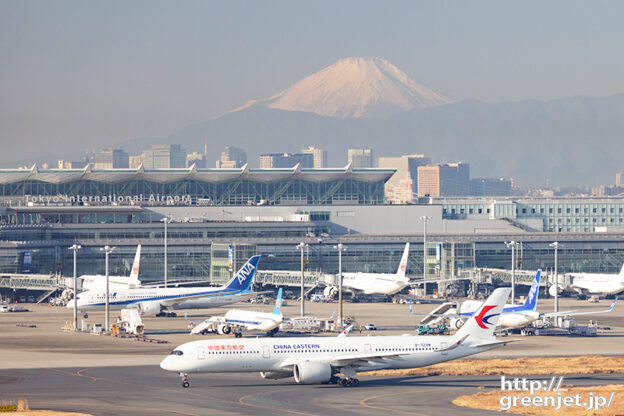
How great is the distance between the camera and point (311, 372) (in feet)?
264

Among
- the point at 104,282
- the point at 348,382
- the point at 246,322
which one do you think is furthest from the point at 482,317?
the point at 104,282

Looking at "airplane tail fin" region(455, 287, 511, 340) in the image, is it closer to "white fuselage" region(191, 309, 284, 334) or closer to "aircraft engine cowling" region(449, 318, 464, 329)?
"white fuselage" region(191, 309, 284, 334)

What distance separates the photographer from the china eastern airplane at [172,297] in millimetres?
146750

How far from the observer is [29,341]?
119938mm

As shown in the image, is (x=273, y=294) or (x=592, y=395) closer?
(x=592, y=395)

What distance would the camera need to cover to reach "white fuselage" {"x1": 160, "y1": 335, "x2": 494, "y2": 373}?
8062cm

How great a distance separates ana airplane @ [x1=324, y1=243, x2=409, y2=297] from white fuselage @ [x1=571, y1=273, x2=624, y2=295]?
31.1 meters

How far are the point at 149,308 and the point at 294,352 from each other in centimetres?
7019

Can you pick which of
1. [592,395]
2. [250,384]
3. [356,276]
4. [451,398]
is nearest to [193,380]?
[250,384]

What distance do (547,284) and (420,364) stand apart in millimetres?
113605

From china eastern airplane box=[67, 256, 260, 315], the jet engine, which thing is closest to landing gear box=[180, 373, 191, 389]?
the jet engine

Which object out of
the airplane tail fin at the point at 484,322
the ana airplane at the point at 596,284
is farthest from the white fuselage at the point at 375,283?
the airplane tail fin at the point at 484,322

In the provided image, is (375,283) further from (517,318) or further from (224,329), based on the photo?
(224,329)

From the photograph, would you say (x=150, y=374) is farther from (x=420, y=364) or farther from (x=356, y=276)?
(x=356, y=276)
